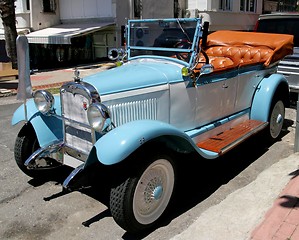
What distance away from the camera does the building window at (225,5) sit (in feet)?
72.2

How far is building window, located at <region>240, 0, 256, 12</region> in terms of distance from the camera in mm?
24170

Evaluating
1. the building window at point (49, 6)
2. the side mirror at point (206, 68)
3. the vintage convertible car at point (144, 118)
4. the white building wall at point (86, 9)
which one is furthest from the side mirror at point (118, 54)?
the building window at point (49, 6)

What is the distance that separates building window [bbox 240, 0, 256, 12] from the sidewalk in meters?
21.6

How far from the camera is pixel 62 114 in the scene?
3932 millimetres

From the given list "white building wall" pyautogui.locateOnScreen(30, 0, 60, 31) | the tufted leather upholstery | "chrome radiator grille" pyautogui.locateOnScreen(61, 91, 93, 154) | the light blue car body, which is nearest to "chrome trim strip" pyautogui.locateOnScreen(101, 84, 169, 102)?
the light blue car body

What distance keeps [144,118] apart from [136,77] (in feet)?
1.45

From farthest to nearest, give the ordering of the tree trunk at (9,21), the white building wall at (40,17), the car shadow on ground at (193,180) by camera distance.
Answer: the white building wall at (40,17) → the tree trunk at (9,21) → the car shadow on ground at (193,180)

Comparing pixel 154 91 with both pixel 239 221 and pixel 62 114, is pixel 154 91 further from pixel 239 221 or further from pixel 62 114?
pixel 239 221

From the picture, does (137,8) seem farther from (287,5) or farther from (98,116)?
(287,5)

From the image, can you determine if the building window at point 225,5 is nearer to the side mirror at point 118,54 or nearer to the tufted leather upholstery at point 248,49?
the tufted leather upholstery at point 248,49

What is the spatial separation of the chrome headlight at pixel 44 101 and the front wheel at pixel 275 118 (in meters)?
3.42

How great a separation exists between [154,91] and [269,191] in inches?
68.5

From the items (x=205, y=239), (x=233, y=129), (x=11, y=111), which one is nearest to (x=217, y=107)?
(x=233, y=129)

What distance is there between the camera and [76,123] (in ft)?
12.3
